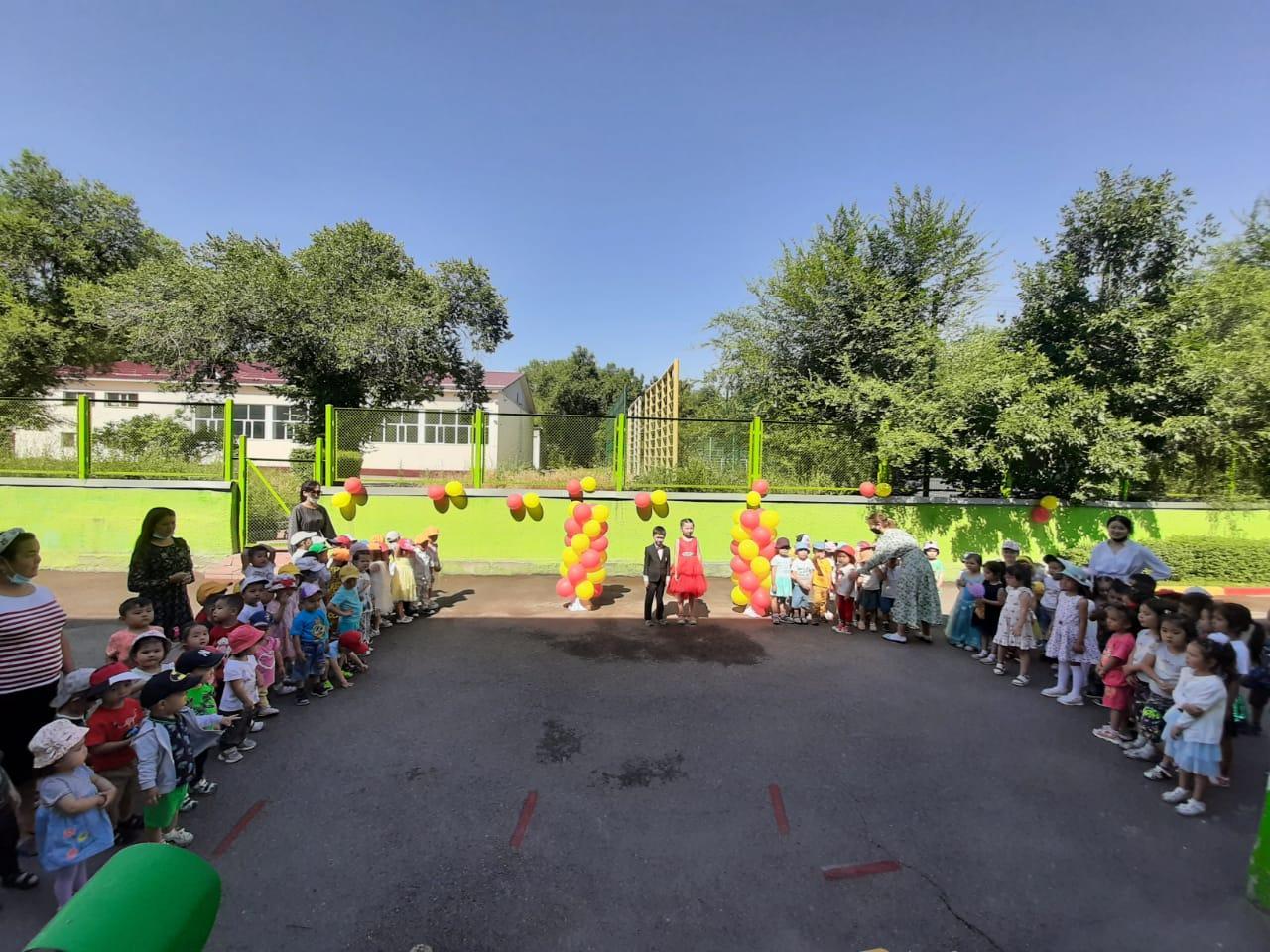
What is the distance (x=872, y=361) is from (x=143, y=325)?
2043cm

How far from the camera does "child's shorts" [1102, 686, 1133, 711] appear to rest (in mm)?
5113

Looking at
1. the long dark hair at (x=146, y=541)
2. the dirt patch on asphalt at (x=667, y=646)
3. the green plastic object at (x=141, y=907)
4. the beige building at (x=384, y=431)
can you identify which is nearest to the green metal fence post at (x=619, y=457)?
the beige building at (x=384, y=431)

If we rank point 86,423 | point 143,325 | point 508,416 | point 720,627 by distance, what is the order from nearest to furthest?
1. point 720,627
2. point 86,423
3. point 508,416
4. point 143,325

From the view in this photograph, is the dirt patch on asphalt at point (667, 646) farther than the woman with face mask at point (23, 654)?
Yes

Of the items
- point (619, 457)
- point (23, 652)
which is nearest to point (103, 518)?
point (619, 457)

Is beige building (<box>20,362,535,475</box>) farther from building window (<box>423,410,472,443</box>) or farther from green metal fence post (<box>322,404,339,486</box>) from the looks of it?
green metal fence post (<box>322,404,339,486</box>)

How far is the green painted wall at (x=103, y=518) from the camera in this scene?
10.4m

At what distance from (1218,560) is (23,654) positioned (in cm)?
1642

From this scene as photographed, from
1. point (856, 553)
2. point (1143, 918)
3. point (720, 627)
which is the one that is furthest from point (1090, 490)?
point (1143, 918)

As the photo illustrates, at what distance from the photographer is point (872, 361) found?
1210 cm

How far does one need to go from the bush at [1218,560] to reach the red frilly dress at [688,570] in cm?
786

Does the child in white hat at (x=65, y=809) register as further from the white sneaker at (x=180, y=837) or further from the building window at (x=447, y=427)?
the building window at (x=447, y=427)

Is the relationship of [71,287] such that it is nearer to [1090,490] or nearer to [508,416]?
[508,416]

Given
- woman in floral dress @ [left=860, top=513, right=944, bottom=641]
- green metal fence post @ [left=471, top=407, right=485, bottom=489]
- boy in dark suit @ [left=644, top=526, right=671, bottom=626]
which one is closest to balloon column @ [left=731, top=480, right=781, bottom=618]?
boy in dark suit @ [left=644, top=526, right=671, bottom=626]
